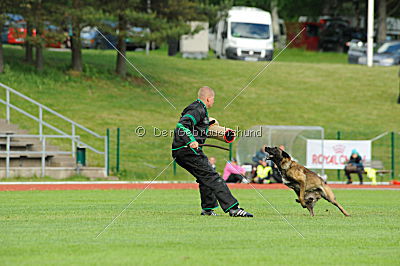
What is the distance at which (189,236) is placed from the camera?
407 inches

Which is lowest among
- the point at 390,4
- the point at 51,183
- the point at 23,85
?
the point at 51,183

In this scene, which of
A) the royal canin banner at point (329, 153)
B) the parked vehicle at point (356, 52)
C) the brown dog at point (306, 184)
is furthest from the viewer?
the parked vehicle at point (356, 52)

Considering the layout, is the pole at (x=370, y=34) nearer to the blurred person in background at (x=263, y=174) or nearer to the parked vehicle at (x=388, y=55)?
the parked vehicle at (x=388, y=55)

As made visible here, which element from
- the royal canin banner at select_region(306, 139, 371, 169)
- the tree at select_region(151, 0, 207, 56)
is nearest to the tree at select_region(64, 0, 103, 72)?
the tree at select_region(151, 0, 207, 56)

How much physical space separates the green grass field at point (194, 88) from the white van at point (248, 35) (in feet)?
2.96

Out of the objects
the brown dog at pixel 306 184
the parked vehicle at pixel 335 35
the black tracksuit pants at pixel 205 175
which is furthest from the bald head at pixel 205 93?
the parked vehicle at pixel 335 35

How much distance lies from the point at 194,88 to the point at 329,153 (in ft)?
18.4

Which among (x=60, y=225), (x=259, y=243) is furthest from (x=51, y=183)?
(x=259, y=243)

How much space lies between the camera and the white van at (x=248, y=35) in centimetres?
4934

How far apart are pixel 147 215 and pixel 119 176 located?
15.4 meters

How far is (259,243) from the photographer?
977cm

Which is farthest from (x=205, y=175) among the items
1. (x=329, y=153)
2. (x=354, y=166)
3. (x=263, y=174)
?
(x=329, y=153)

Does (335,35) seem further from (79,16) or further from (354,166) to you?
(354,166)

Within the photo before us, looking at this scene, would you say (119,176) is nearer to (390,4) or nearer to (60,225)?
(60,225)
